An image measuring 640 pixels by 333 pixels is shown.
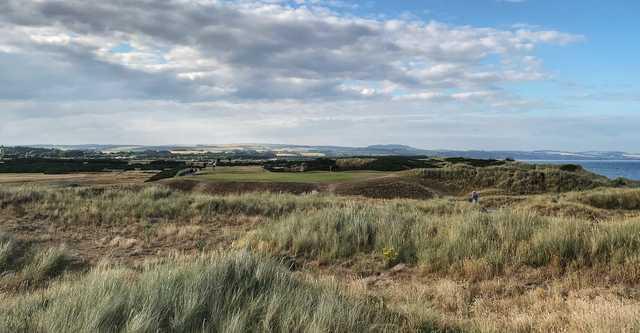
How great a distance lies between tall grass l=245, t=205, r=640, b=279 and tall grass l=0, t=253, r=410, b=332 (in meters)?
3.82

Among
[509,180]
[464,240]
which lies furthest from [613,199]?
[464,240]

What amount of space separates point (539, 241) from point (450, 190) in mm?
34224

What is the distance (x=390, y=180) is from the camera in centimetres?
3762

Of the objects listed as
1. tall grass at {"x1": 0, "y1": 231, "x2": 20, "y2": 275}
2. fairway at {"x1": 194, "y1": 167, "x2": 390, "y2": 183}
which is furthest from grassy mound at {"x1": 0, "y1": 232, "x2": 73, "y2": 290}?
fairway at {"x1": 194, "y1": 167, "x2": 390, "y2": 183}

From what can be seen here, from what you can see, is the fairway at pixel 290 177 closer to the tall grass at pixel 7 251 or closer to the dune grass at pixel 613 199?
the dune grass at pixel 613 199

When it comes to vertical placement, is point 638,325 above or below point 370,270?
above

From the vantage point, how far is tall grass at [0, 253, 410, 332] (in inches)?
158

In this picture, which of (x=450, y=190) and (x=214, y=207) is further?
(x=450, y=190)

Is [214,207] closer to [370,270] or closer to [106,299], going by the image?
[370,270]

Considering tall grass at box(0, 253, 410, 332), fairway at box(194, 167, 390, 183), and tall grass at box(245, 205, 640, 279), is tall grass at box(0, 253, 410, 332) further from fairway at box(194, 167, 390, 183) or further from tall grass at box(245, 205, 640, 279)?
fairway at box(194, 167, 390, 183)

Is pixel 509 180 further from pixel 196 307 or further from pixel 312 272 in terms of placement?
pixel 196 307

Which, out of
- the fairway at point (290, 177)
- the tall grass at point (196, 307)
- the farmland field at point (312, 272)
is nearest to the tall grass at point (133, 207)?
the farmland field at point (312, 272)

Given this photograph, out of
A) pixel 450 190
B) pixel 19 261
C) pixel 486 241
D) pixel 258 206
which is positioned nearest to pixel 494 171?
pixel 450 190

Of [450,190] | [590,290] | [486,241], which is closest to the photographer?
[590,290]
